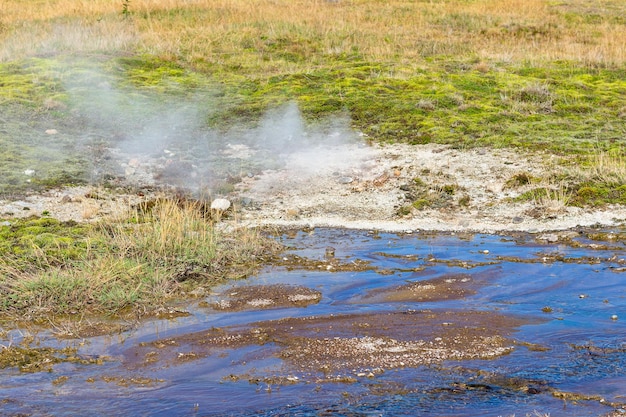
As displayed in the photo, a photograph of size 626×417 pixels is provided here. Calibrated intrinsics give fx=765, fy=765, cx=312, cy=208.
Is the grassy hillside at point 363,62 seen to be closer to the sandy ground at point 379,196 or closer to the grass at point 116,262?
the sandy ground at point 379,196

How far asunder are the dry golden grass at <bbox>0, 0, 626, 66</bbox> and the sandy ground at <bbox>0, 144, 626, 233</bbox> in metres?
7.57

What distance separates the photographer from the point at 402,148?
16156 mm

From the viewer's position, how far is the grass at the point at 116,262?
29.1 ft

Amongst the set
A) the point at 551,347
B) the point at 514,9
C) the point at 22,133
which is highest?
the point at 514,9

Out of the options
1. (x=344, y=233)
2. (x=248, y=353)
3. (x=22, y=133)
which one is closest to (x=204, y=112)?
(x=22, y=133)

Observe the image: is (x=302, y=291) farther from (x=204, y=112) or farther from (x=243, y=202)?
(x=204, y=112)

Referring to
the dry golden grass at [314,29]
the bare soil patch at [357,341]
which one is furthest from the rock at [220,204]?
the dry golden grass at [314,29]

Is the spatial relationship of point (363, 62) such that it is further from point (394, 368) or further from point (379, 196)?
point (394, 368)

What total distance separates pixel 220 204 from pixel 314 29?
13909mm

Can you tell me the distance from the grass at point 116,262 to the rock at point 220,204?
0.81 m

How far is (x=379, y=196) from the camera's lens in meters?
13.8

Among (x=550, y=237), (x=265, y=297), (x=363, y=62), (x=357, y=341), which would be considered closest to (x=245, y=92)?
(x=363, y=62)

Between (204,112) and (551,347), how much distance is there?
503 inches

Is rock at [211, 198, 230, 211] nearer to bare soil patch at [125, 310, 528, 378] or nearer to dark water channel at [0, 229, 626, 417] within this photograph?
dark water channel at [0, 229, 626, 417]
